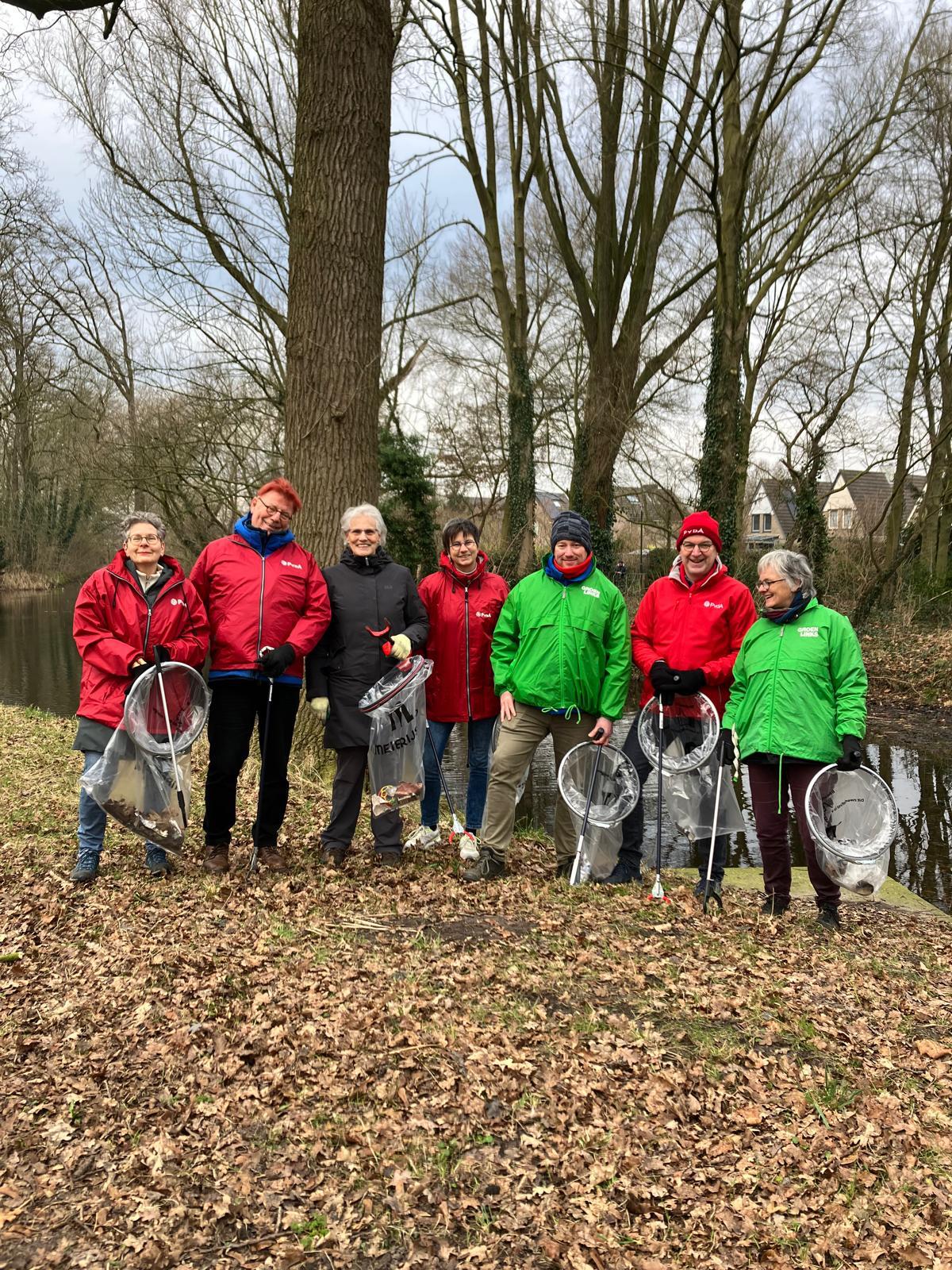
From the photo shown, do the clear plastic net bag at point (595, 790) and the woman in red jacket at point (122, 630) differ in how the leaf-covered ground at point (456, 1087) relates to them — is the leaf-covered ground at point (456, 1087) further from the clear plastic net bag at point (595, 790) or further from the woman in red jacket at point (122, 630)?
the clear plastic net bag at point (595, 790)

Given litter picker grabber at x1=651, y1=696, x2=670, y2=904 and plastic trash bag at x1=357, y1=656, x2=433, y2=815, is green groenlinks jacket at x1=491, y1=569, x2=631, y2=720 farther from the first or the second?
plastic trash bag at x1=357, y1=656, x2=433, y2=815

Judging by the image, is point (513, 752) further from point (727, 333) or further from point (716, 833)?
point (727, 333)

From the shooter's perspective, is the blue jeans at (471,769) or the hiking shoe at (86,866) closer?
the hiking shoe at (86,866)

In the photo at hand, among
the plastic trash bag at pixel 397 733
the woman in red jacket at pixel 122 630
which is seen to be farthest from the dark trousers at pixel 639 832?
the woman in red jacket at pixel 122 630

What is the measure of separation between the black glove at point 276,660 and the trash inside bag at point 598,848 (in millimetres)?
1899

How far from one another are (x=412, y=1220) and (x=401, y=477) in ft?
74.5

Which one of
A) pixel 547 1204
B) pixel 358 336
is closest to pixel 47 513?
pixel 358 336

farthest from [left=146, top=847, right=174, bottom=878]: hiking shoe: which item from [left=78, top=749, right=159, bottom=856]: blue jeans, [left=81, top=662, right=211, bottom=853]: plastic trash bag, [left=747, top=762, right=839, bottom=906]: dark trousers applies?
[left=747, top=762, right=839, bottom=906]: dark trousers

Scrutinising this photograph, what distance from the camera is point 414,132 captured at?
15.3 meters

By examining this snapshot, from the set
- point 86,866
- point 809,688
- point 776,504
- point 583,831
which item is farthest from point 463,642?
point 776,504

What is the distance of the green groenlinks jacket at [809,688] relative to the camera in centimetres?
515

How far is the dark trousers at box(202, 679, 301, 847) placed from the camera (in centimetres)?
537

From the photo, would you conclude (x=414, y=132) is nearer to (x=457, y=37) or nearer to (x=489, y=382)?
(x=457, y=37)

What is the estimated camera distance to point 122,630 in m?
5.21
